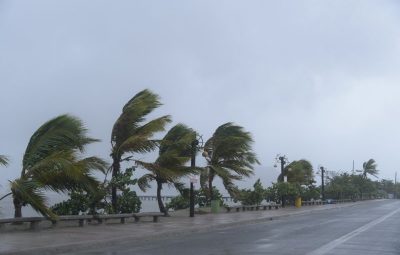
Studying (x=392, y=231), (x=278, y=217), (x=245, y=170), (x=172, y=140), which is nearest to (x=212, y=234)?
(x=392, y=231)

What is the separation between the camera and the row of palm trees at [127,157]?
1802 cm

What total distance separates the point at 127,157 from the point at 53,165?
6.61m

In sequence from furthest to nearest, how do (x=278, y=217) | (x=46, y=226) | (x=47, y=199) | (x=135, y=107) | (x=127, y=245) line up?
(x=278, y=217)
(x=135, y=107)
(x=46, y=226)
(x=47, y=199)
(x=127, y=245)

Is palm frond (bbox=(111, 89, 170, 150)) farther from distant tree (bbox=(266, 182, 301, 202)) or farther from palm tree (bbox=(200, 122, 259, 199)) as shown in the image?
distant tree (bbox=(266, 182, 301, 202))

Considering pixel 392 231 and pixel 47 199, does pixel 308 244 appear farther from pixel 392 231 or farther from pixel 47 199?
pixel 47 199

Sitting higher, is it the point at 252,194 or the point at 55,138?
the point at 55,138

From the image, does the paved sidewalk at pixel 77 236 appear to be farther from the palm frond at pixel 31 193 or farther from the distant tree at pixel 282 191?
the distant tree at pixel 282 191

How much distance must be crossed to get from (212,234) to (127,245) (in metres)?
4.90

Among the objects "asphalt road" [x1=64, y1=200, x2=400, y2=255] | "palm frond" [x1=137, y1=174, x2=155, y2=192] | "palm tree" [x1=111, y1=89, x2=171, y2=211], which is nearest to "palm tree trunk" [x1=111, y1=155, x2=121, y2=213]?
"palm tree" [x1=111, y1=89, x2=171, y2=211]

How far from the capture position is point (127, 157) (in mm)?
24516

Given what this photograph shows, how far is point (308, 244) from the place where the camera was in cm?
1574

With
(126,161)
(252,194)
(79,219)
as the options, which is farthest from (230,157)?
(79,219)

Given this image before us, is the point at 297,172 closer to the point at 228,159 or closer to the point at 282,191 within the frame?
the point at 282,191

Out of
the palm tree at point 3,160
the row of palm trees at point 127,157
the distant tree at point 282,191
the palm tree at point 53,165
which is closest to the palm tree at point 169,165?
the row of palm trees at point 127,157
